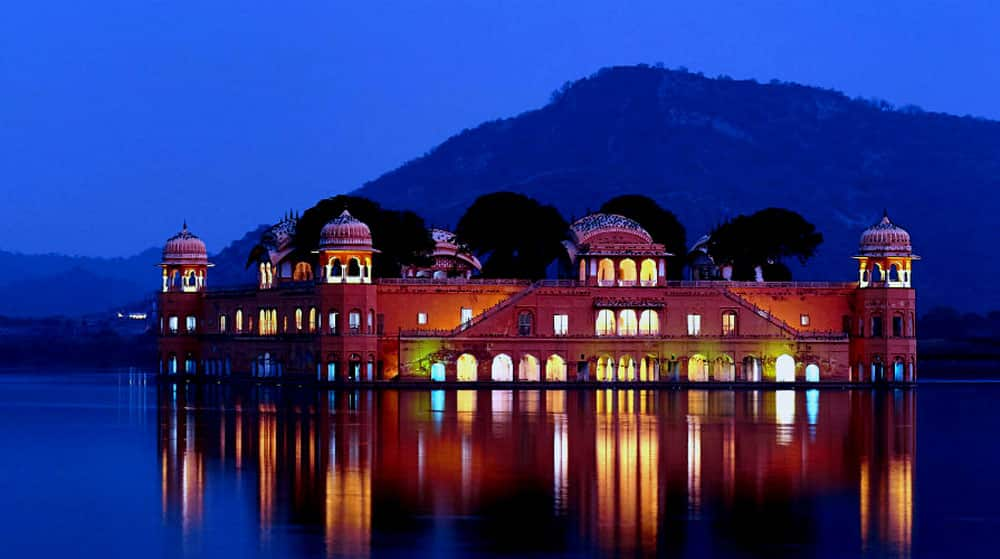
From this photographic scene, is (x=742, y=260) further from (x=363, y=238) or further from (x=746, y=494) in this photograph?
(x=746, y=494)

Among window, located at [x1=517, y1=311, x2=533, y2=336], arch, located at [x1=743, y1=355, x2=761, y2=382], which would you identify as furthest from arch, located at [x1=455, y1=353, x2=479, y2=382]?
arch, located at [x1=743, y1=355, x2=761, y2=382]

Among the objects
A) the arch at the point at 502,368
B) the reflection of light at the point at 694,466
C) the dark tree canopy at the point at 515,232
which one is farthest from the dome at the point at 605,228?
the reflection of light at the point at 694,466

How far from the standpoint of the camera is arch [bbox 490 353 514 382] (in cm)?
7350

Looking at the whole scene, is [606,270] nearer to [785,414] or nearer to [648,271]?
[648,271]

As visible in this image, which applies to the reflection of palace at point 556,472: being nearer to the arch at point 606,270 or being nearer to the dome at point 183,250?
the arch at point 606,270

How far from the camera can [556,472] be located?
1302 inches

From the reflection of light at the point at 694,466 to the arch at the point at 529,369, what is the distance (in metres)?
25.2

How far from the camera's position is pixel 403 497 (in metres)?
29.1

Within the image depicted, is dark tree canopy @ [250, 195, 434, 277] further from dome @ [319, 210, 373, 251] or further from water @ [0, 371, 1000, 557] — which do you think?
water @ [0, 371, 1000, 557]

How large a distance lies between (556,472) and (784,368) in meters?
43.7

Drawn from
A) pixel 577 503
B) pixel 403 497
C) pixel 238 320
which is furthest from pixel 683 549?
pixel 238 320

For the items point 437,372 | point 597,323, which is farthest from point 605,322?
point 437,372

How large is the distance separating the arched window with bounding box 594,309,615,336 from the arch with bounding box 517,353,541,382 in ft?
9.12

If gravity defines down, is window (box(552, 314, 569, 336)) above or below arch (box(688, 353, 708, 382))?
above
